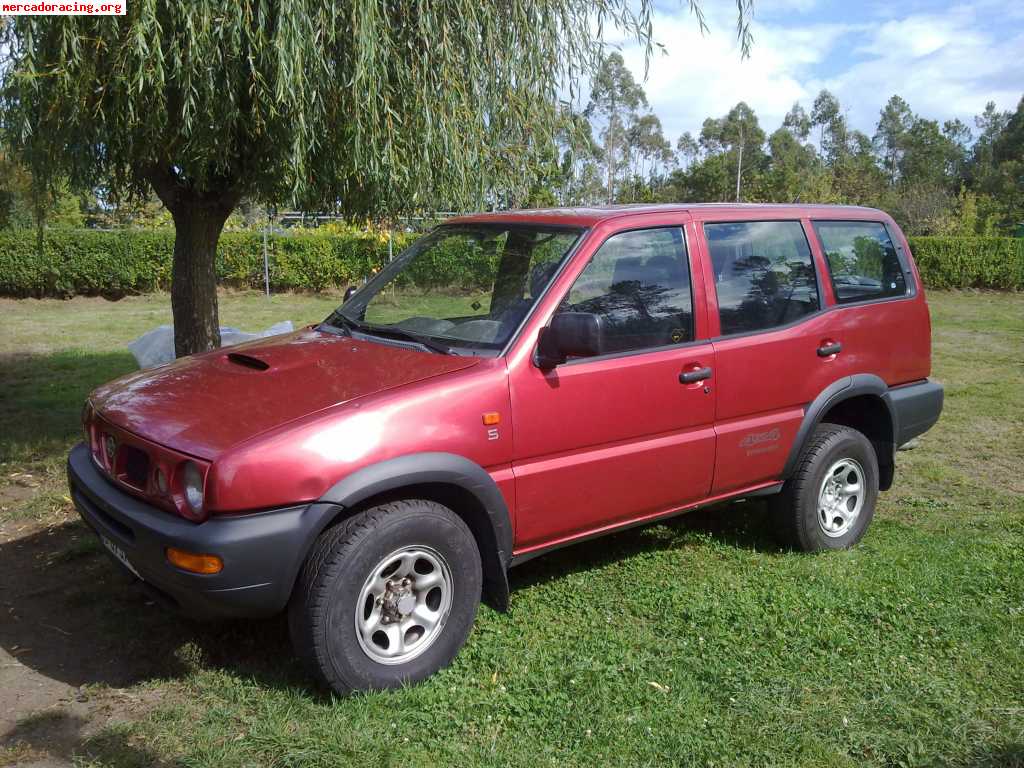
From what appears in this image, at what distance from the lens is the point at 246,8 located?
5.08 m

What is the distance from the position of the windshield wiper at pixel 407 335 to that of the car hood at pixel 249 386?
0.06 metres

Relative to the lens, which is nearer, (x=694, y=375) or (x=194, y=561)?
(x=194, y=561)

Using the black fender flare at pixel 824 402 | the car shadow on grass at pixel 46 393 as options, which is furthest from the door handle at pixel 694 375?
the car shadow on grass at pixel 46 393

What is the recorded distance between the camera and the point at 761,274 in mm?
4695

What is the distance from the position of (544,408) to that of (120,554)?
1.79m

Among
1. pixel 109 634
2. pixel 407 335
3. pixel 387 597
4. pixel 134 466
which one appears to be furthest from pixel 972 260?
pixel 134 466

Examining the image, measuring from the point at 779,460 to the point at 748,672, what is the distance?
141 cm

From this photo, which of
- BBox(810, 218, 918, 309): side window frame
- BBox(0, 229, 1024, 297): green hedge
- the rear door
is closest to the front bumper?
the rear door

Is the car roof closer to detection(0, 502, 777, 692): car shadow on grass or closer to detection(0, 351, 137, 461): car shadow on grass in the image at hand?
detection(0, 502, 777, 692): car shadow on grass

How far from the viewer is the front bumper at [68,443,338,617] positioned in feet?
10.0

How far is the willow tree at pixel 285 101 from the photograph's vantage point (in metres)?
5.04

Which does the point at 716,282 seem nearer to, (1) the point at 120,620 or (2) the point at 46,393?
(1) the point at 120,620

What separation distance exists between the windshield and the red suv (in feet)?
0.05

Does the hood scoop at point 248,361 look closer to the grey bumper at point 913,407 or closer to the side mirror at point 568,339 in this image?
the side mirror at point 568,339
